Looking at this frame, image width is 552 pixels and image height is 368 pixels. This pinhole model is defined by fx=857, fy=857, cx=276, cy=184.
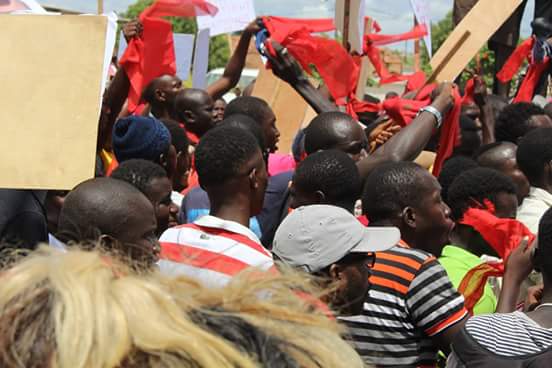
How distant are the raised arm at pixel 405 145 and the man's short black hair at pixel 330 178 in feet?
1.31

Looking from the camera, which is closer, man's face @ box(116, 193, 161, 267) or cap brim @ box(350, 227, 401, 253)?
cap brim @ box(350, 227, 401, 253)

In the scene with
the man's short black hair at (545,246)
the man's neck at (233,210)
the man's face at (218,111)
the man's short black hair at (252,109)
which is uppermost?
the man's short black hair at (545,246)

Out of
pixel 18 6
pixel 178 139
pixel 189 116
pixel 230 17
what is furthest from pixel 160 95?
pixel 18 6

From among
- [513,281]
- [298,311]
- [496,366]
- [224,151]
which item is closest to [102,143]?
[224,151]

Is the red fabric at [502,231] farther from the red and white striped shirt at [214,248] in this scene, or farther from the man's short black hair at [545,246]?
the red and white striped shirt at [214,248]

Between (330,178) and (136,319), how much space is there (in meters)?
2.36

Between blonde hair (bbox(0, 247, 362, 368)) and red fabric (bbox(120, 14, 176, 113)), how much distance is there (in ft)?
12.2

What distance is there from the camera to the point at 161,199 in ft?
11.0

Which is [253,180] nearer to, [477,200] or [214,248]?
[214,248]

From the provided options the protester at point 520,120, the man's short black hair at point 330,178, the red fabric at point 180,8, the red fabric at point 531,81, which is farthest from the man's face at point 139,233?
the red fabric at point 531,81

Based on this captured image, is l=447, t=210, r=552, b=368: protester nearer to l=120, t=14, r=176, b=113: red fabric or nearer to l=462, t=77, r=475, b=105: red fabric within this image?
l=120, t=14, r=176, b=113: red fabric

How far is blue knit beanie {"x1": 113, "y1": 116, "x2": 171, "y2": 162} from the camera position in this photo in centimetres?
386

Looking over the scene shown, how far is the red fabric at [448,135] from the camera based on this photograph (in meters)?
4.63

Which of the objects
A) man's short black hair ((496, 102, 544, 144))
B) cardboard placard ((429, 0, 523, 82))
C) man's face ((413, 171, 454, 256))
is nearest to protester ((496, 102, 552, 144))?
man's short black hair ((496, 102, 544, 144))
